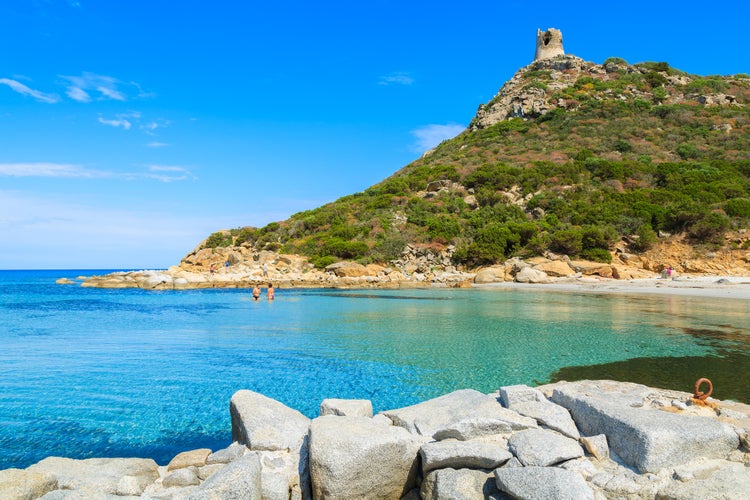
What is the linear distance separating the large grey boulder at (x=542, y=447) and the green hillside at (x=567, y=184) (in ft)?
109

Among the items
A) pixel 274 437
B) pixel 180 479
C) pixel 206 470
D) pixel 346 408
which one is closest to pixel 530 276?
pixel 346 408

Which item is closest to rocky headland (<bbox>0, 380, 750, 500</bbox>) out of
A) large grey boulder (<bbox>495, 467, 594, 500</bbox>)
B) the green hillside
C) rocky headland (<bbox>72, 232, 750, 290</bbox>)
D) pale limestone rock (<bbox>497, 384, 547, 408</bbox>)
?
large grey boulder (<bbox>495, 467, 594, 500</bbox>)

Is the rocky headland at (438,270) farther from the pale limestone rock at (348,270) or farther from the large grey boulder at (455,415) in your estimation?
the large grey boulder at (455,415)

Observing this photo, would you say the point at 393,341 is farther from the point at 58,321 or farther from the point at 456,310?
the point at 58,321

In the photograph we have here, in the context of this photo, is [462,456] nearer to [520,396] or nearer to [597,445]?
[597,445]

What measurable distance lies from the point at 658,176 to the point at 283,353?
43764mm

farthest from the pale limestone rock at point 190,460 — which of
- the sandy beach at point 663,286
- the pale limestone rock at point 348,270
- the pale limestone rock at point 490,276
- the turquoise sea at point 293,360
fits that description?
the pale limestone rock at point 348,270

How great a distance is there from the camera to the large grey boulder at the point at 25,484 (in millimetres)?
3510

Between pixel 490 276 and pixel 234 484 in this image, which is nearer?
pixel 234 484

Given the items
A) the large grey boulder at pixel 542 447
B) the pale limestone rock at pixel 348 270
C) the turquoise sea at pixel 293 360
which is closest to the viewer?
the large grey boulder at pixel 542 447

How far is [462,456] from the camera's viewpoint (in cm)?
399

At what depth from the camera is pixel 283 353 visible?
36.3ft

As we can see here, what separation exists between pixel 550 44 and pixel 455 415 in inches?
3324

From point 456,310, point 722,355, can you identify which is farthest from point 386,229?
point 722,355
